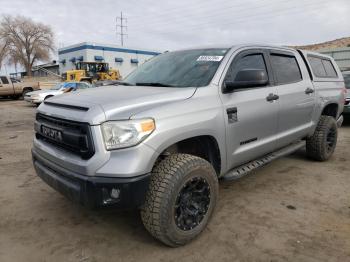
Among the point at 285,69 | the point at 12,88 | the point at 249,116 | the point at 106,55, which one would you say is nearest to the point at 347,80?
the point at 285,69

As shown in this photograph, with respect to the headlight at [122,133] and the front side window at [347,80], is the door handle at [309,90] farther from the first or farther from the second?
the front side window at [347,80]

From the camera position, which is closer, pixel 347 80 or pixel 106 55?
pixel 347 80

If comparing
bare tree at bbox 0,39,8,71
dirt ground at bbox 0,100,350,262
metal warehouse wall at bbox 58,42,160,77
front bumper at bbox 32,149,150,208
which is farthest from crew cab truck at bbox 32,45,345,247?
bare tree at bbox 0,39,8,71

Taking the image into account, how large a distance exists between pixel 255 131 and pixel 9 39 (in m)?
67.6

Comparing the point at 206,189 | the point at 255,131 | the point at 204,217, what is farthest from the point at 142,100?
the point at 255,131

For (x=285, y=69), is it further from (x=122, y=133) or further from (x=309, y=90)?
(x=122, y=133)

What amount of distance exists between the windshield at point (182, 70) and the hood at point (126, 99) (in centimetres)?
25

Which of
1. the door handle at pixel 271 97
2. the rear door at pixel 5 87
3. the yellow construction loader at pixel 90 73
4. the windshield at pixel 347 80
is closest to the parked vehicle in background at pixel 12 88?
the rear door at pixel 5 87

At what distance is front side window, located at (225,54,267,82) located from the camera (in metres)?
3.41

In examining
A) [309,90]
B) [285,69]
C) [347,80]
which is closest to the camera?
[285,69]

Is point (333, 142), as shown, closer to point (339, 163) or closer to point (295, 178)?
point (339, 163)

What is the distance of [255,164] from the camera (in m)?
3.77

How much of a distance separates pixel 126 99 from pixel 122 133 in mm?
368

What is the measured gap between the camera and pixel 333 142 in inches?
214
